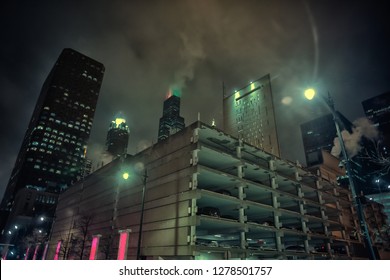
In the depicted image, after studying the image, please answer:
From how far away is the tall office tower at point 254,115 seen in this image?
59.9m

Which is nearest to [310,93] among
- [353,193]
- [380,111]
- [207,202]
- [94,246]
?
[353,193]

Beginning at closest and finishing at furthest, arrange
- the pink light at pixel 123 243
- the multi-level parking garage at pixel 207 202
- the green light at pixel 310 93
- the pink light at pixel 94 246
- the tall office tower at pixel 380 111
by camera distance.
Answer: the green light at pixel 310 93 → the multi-level parking garage at pixel 207 202 → the pink light at pixel 123 243 → the pink light at pixel 94 246 → the tall office tower at pixel 380 111

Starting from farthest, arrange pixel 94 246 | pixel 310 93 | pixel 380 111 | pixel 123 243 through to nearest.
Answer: pixel 380 111, pixel 94 246, pixel 123 243, pixel 310 93

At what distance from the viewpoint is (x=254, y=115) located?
210 feet

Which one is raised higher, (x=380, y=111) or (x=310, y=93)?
(x=380, y=111)

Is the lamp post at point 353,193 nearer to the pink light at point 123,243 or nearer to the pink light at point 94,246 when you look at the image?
the pink light at point 123,243

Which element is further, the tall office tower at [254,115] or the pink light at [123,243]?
the tall office tower at [254,115]

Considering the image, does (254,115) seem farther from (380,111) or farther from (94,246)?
(380,111)

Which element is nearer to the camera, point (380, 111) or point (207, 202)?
point (207, 202)

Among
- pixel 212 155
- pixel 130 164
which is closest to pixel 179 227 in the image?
pixel 212 155

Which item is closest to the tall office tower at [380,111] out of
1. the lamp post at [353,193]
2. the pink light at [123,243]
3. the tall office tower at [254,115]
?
the tall office tower at [254,115]

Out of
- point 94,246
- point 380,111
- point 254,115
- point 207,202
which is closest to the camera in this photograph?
point 207,202

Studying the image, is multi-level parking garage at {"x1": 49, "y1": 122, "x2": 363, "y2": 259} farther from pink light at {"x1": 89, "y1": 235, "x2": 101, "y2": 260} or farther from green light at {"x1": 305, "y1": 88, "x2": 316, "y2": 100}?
green light at {"x1": 305, "y1": 88, "x2": 316, "y2": 100}

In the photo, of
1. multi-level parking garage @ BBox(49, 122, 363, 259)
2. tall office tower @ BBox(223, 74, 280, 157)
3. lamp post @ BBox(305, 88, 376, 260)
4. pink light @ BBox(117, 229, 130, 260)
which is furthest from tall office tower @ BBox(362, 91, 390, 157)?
lamp post @ BBox(305, 88, 376, 260)
